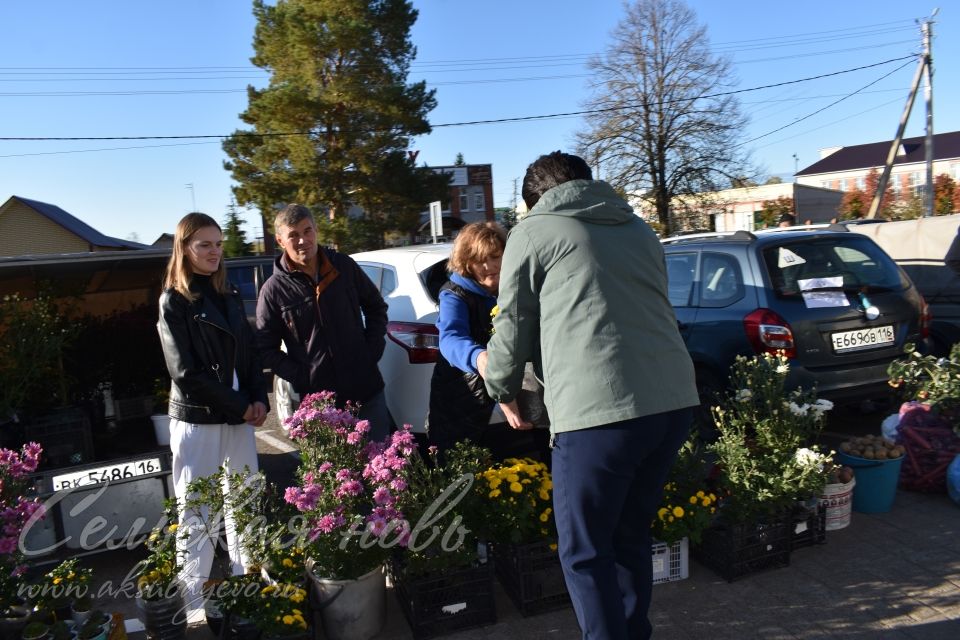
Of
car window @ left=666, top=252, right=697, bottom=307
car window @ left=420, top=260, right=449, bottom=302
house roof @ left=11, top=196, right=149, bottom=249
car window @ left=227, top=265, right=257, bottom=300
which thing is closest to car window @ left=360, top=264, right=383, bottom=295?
car window @ left=420, top=260, right=449, bottom=302

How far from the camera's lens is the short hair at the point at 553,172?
2.48 metres

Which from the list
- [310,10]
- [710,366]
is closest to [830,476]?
[710,366]

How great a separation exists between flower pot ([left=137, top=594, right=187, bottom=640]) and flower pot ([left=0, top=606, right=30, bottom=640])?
0.44 m

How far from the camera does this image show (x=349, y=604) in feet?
10.5

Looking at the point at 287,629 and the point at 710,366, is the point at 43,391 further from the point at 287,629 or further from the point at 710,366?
the point at 710,366

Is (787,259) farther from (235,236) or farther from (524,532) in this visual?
(235,236)

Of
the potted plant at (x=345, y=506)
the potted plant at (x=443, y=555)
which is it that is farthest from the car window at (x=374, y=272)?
the potted plant at (x=443, y=555)

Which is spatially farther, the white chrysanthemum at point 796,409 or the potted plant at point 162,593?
the white chrysanthemum at point 796,409

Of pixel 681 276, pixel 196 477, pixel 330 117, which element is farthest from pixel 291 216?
pixel 330 117

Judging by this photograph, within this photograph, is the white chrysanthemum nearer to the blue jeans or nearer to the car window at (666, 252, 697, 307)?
the car window at (666, 252, 697, 307)

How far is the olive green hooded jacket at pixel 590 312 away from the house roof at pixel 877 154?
78024 millimetres

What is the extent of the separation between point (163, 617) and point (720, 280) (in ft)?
14.4

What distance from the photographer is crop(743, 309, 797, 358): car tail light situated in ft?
16.6

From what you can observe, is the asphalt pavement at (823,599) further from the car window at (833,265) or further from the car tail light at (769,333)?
the car window at (833,265)
